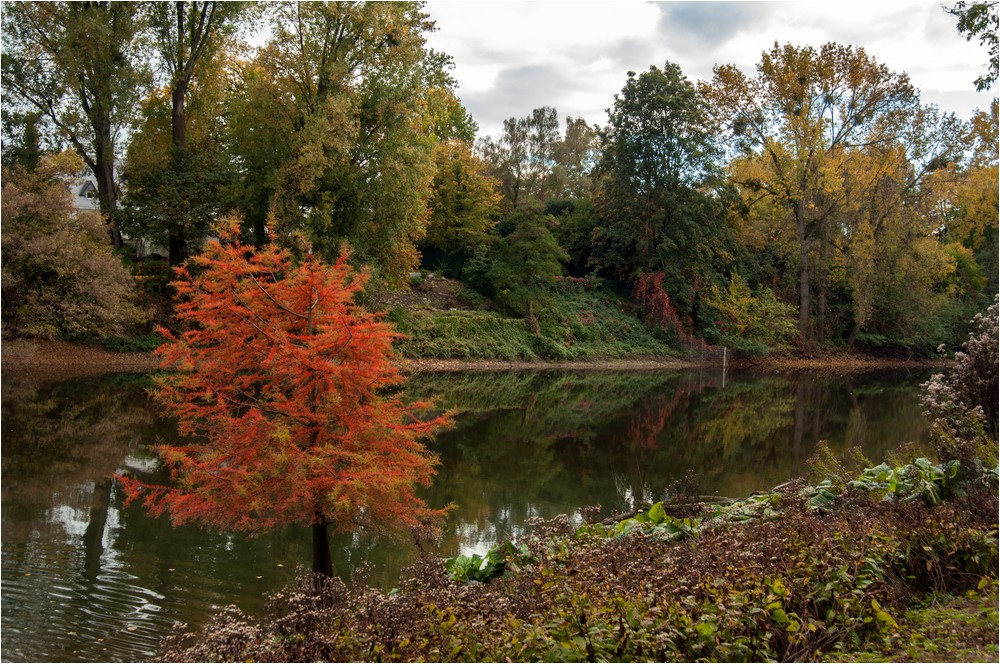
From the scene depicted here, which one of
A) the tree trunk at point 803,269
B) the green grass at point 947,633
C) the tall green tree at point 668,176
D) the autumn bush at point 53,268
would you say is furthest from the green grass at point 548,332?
the green grass at point 947,633

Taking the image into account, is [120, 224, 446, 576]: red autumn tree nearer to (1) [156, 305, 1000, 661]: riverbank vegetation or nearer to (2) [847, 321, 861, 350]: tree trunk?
(1) [156, 305, 1000, 661]: riverbank vegetation

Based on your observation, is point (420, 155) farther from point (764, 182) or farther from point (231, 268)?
point (764, 182)

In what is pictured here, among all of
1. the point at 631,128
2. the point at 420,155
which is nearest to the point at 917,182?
the point at 631,128

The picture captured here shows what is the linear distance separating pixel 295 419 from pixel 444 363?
2164 cm

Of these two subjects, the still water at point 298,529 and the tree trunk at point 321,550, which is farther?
the tree trunk at point 321,550

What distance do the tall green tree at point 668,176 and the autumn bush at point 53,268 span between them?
23.7 meters

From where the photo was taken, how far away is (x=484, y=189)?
37469 millimetres

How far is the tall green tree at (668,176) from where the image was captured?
119 feet

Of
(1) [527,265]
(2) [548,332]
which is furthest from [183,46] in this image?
(2) [548,332]

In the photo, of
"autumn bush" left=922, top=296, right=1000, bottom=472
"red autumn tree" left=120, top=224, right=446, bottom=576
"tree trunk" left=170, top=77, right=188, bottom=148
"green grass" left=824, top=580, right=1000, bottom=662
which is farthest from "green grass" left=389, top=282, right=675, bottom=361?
"green grass" left=824, top=580, right=1000, bottom=662

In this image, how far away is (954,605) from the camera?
13.9 feet

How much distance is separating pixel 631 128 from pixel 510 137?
14.1 m

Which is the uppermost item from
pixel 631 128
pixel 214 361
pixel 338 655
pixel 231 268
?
pixel 631 128

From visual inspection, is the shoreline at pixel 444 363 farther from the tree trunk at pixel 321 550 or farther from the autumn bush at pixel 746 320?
the tree trunk at pixel 321 550
